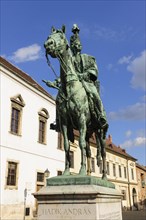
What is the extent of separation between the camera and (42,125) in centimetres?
2253

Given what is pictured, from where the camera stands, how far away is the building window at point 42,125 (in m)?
22.1

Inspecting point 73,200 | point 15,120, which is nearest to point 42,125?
point 15,120

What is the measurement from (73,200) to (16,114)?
15.5m

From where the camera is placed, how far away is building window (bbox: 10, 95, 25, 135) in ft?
61.7

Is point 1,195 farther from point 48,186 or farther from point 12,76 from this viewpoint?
point 48,186

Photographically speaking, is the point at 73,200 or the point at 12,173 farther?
the point at 12,173

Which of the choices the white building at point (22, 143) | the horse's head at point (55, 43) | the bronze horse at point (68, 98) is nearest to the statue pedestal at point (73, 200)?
the bronze horse at point (68, 98)

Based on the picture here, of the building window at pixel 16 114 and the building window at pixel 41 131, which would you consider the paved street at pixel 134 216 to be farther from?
the building window at pixel 16 114

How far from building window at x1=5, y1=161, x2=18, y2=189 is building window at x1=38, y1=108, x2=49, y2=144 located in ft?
12.6

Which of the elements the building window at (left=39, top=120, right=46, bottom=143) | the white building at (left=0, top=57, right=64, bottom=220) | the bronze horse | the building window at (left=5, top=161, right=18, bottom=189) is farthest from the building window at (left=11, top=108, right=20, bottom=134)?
the bronze horse

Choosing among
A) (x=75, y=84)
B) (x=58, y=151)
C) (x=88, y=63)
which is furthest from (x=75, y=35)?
(x=58, y=151)

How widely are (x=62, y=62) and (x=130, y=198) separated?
42.4m

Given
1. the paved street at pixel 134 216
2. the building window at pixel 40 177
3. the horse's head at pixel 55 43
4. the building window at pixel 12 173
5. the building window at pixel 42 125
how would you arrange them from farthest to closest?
the paved street at pixel 134 216, the building window at pixel 42 125, the building window at pixel 40 177, the building window at pixel 12 173, the horse's head at pixel 55 43

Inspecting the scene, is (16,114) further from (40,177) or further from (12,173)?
(40,177)
